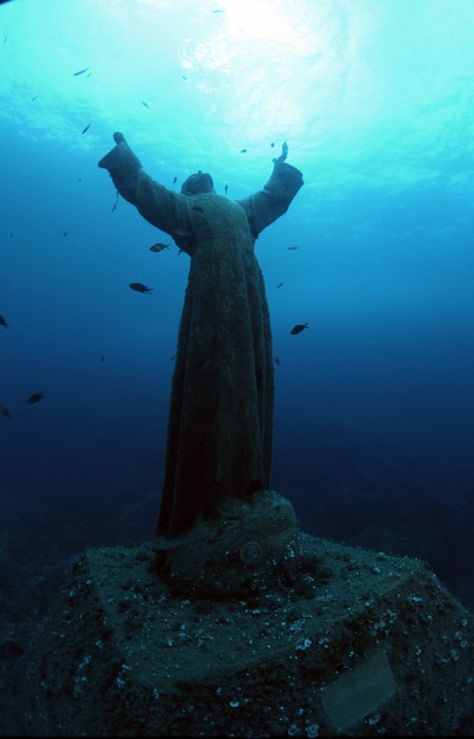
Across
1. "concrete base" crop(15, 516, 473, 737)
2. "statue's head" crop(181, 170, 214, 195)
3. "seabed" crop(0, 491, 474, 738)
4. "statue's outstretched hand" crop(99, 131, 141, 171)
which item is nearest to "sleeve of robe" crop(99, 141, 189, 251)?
"statue's outstretched hand" crop(99, 131, 141, 171)

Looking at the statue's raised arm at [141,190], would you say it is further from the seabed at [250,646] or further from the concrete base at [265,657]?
the concrete base at [265,657]

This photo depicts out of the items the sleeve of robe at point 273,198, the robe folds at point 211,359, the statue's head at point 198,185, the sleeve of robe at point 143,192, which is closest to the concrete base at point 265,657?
the robe folds at point 211,359

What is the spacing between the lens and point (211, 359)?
177 inches

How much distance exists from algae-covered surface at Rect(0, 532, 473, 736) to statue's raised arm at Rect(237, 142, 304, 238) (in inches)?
154

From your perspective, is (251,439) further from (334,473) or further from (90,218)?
(90,218)

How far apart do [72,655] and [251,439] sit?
7.95 feet

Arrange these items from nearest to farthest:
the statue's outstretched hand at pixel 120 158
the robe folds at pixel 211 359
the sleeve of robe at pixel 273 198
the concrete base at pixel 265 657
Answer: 1. the concrete base at pixel 265 657
2. the robe folds at pixel 211 359
3. the statue's outstretched hand at pixel 120 158
4. the sleeve of robe at pixel 273 198

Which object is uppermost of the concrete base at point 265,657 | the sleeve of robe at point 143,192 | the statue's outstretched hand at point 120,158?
the statue's outstretched hand at point 120,158

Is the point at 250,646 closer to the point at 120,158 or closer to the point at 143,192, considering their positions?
the point at 143,192

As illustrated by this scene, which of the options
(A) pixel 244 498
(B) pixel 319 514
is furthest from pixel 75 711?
(B) pixel 319 514

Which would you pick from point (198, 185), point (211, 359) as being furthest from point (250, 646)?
point (198, 185)

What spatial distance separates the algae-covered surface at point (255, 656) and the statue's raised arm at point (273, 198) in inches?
154

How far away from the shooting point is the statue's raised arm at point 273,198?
18.3ft

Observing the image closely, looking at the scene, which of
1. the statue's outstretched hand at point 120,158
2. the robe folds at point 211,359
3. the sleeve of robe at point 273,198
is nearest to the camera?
the robe folds at point 211,359
